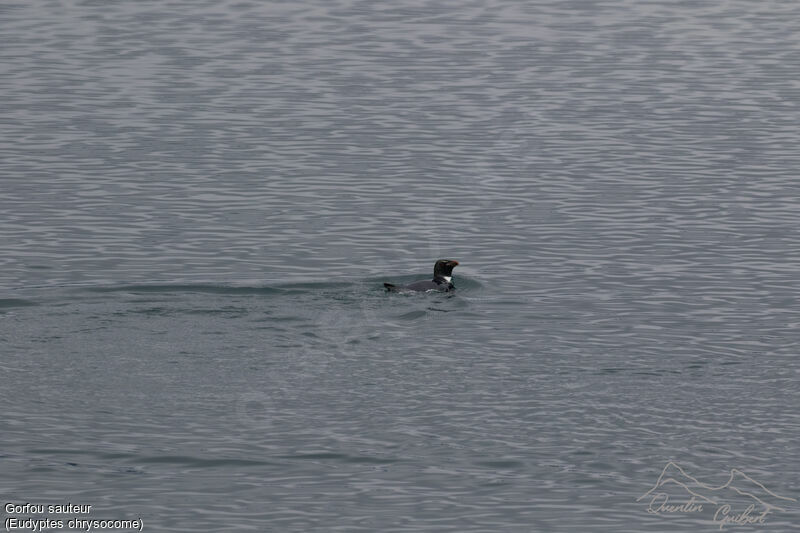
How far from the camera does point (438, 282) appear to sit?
2597 centimetres

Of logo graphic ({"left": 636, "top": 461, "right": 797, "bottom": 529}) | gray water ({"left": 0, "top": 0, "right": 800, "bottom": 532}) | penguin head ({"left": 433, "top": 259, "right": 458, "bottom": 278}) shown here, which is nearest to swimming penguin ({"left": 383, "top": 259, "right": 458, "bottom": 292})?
penguin head ({"left": 433, "top": 259, "right": 458, "bottom": 278})

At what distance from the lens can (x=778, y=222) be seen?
98.2 ft

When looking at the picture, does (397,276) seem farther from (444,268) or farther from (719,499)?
(719,499)

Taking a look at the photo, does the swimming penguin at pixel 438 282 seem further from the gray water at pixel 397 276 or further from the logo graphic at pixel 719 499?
the logo graphic at pixel 719 499

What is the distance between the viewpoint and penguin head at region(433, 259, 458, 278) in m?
26.0

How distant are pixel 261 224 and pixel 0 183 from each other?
19.9 ft

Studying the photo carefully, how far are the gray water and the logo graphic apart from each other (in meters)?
0.08

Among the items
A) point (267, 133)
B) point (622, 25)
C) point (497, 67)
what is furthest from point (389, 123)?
point (622, 25)

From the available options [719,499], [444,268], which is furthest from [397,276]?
[719,499]

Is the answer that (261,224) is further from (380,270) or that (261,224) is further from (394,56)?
(394,56)

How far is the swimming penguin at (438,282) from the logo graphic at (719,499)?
8.27 meters

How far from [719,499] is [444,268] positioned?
9292 mm

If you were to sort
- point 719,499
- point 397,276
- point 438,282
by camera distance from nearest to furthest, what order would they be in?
point 719,499
point 438,282
point 397,276

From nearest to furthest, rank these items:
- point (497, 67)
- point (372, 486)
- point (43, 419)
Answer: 1. point (372, 486)
2. point (43, 419)
3. point (497, 67)
